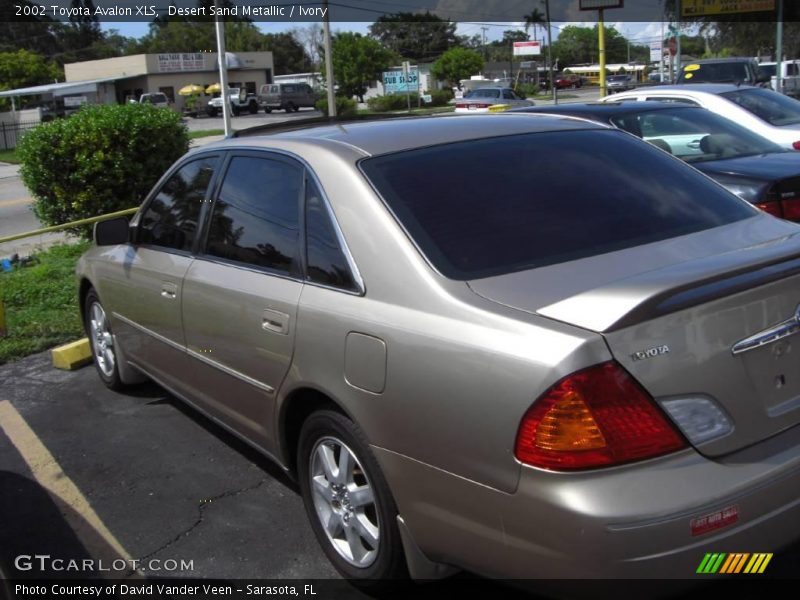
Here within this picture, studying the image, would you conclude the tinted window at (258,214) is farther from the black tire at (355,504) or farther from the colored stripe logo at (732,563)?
the colored stripe logo at (732,563)

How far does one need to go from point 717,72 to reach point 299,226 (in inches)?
763

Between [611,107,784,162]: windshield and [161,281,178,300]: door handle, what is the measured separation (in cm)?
457

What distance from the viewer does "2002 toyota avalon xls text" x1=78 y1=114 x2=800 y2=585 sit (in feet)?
7.60

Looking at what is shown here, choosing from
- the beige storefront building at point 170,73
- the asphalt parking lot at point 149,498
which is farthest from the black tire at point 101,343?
the beige storefront building at point 170,73

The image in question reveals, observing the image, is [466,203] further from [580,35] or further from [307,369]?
[580,35]

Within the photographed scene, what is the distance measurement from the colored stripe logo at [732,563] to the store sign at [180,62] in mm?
66453

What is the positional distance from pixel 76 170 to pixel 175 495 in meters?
6.92

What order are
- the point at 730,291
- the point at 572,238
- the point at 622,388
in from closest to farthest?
the point at 622,388
the point at 730,291
the point at 572,238

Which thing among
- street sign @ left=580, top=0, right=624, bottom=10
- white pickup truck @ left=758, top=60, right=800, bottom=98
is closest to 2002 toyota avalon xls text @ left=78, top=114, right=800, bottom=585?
street sign @ left=580, top=0, right=624, bottom=10

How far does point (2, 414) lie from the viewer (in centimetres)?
547

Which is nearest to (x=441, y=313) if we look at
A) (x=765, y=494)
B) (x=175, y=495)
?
(x=765, y=494)

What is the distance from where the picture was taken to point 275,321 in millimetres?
3338

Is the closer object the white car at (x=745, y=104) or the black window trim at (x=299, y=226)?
the black window trim at (x=299, y=226)

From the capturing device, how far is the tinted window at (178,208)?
4281mm
